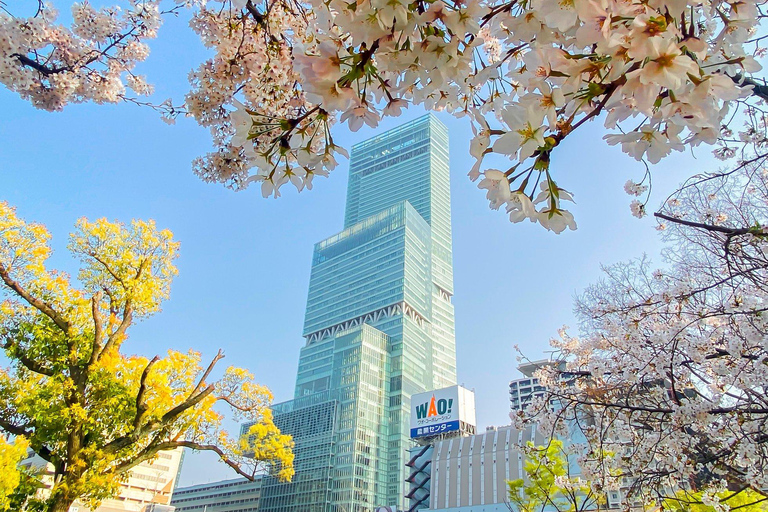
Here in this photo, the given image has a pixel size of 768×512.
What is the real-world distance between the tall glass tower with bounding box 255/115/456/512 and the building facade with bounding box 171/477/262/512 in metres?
3.95

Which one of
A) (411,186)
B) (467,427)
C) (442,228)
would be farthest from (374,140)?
(467,427)

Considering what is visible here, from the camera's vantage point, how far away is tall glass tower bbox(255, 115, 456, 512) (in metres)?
56.2

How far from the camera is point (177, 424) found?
6.62 meters

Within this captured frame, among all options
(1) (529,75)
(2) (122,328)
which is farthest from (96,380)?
(1) (529,75)

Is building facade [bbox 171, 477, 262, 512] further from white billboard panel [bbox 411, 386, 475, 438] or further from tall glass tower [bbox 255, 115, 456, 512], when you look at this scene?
white billboard panel [bbox 411, 386, 475, 438]

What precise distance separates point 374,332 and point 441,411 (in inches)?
788

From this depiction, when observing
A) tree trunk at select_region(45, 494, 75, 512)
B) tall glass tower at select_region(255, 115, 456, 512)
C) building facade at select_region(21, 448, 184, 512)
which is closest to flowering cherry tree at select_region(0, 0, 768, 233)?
tree trunk at select_region(45, 494, 75, 512)

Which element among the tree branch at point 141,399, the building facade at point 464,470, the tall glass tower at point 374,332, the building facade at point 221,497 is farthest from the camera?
the building facade at point 221,497

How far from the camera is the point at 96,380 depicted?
6.11m

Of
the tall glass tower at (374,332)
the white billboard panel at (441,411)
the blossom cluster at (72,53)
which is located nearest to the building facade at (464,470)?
the white billboard panel at (441,411)

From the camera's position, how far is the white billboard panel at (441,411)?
47.1 metres

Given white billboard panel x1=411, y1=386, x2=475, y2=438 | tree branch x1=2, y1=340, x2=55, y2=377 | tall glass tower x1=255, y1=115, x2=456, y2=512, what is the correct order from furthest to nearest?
tall glass tower x1=255, y1=115, x2=456, y2=512
white billboard panel x1=411, y1=386, x2=475, y2=438
tree branch x1=2, y1=340, x2=55, y2=377

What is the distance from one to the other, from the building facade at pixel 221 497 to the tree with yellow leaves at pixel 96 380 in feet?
204

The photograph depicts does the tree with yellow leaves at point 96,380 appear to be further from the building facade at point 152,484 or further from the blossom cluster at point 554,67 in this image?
the building facade at point 152,484
